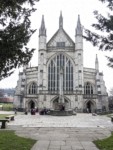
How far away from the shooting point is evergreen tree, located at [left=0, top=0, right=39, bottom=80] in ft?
33.8

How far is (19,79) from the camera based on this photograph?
62.4 m

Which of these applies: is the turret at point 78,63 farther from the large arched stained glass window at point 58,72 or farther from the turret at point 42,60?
the turret at point 42,60

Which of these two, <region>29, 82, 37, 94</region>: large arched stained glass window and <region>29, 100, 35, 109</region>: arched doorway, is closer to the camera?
<region>29, 100, 35, 109</region>: arched doorway

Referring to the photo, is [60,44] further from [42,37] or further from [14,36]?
[14,36]

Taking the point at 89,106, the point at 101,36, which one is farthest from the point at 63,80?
the point at 101,36

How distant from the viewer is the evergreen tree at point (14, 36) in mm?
10312

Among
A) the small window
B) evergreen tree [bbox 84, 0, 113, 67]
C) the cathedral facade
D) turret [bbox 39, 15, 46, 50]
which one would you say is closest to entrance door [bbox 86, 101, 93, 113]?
the cathedral facade

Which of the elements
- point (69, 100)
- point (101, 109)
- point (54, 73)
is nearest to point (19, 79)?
point (54, 73)

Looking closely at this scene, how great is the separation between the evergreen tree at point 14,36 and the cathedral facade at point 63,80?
150 ft

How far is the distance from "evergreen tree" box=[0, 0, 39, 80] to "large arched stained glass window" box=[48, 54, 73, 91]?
155 ft

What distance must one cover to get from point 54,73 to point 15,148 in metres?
49.6

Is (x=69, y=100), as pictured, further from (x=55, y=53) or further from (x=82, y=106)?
(x=55, y=53)

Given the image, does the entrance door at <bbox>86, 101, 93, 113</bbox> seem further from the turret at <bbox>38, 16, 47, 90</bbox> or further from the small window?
the small window

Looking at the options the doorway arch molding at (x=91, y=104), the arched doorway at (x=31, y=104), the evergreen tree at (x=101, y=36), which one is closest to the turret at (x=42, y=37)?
the arched doorway at (x=31, y=104)
